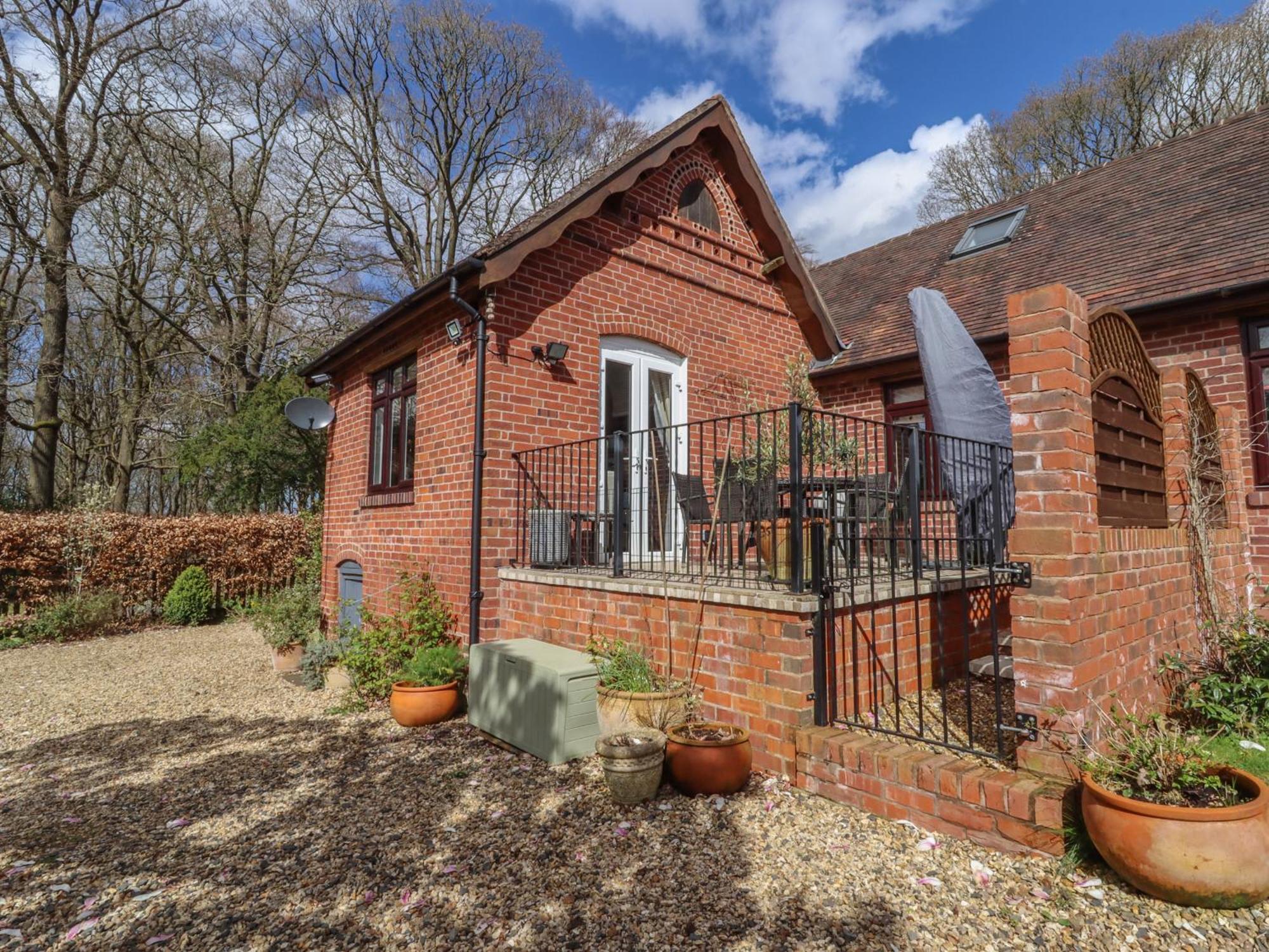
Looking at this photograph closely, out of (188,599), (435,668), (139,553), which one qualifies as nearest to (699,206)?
(435,668)

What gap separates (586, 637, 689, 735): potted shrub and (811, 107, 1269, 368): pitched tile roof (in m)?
5.89

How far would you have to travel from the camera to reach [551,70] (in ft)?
58.2

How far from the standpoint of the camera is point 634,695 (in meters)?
3.90

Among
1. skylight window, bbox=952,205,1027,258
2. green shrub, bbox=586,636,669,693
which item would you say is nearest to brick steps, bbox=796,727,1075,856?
green shrub, bbox=586,636,669,693

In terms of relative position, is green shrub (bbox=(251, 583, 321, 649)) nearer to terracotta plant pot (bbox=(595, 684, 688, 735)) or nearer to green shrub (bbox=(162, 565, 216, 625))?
green shrub (bbox=(162, 565, 216, 625))

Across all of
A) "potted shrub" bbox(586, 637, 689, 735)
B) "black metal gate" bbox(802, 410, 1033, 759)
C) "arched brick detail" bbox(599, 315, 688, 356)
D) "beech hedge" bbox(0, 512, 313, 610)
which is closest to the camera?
"black metal gate" bbox(802, 410, 1033, 759)

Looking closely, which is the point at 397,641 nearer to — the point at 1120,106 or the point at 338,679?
the point at 338,679

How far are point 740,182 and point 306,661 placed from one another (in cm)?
722

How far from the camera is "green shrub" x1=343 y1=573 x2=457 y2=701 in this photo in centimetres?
579

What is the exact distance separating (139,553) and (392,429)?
20.2 feet

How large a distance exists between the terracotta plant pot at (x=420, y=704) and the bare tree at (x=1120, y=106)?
16.5m

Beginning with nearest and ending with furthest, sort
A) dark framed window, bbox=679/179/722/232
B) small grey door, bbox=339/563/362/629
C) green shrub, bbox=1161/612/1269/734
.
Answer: green shrub, bbox=1161/612/1269/734 → dark framed window, bbox=679/179/722/232 → small grey door, bbox=339/563/362/629

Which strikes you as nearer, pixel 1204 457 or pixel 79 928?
pixel 79 928

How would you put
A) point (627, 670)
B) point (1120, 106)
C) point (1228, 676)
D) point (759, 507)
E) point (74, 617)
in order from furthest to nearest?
point (1120, 106) → point (74, 617) → point (759, 507) → point (627, 670) → point (1228, 676)
